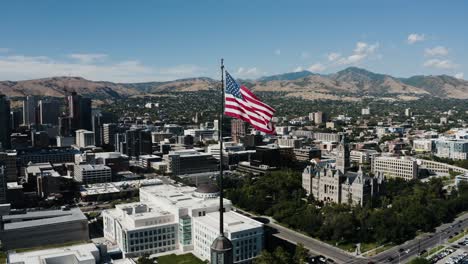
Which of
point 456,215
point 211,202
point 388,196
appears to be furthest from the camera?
point 388,196

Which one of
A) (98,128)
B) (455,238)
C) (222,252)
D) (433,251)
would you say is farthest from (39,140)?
(222,252)

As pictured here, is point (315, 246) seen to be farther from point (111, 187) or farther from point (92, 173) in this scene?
point (92, 173)

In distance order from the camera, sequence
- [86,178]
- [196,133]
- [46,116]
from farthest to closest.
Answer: [46,116]
[196,133]
[86,178]

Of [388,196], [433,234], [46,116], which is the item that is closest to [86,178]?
[388,196]

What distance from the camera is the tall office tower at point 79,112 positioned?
16200cm

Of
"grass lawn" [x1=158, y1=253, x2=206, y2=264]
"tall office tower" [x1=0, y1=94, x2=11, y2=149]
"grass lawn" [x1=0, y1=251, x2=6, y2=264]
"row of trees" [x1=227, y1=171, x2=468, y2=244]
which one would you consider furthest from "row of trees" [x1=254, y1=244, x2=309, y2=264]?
"tall office tower" [x1=0, y1=94, x2=11, y2=149]

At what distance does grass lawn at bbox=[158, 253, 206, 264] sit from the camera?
51344mm

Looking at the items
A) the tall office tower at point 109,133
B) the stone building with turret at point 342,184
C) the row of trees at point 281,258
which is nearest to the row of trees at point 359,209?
the stone building with turret at point 342,184

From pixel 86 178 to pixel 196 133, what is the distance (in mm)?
68365

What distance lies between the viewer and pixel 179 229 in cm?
5553

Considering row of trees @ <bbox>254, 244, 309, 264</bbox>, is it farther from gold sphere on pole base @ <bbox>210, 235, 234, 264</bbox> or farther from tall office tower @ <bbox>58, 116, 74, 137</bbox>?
tall office tower @ <bbox>58, 116, 74, 137</bbox>

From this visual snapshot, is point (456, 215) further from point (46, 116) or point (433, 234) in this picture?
point (46, 116)

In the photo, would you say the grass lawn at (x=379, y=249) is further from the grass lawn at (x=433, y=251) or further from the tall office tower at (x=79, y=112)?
the tall office tower at (x=79, y=112)

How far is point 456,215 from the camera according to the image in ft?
229
